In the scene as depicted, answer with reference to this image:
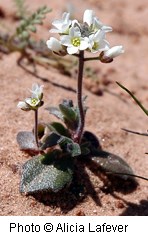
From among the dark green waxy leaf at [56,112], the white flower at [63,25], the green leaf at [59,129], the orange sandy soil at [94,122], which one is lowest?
the orange sandy soil at [94,122]

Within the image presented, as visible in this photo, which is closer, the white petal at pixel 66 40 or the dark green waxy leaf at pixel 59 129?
the white petal at pixel 66 40

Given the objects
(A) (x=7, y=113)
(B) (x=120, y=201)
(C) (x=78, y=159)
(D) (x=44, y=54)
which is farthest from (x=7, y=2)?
(B) (x=120, y=201)

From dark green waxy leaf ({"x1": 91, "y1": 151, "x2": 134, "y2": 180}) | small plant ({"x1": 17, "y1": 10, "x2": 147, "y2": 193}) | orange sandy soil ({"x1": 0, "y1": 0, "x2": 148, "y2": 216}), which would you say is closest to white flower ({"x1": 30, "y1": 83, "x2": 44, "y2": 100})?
small plant ({"x1": 17, "y1": 10, "x2": 147, "y2": 193})

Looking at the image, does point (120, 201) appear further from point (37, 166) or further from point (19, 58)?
point (19, 58)

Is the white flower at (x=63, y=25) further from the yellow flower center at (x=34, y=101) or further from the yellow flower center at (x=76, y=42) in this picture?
the yellow flower center at (x=34, y=101)

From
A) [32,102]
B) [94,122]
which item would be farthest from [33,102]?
[94,122]

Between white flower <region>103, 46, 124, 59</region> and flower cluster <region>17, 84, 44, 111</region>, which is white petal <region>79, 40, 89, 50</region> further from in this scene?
flower cluster <region>17, 84, 44, 111</region>

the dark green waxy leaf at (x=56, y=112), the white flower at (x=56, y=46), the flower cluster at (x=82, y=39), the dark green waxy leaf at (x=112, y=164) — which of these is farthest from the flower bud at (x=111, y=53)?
the dark green waxy leaf at (x=112, y=164)

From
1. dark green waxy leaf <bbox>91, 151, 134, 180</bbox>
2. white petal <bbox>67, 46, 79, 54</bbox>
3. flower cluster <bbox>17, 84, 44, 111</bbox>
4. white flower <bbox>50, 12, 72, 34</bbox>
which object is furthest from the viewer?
dark green waxy leaf <bbox>91, 151, 134, 180</bbox>
